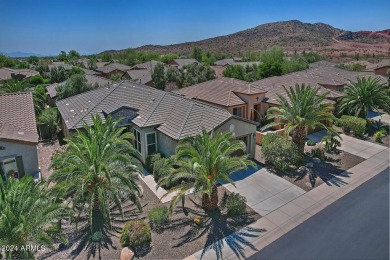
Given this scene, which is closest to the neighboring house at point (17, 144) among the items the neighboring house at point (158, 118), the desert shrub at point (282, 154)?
the neighboring house at point (158, 118)

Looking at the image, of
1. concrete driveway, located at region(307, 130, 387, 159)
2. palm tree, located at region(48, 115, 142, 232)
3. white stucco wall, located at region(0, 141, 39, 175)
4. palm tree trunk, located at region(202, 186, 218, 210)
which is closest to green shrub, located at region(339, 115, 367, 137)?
concrete driveway, located at region(307, 130, 387, 159)

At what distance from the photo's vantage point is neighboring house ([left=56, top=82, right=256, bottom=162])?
19094 millimetres

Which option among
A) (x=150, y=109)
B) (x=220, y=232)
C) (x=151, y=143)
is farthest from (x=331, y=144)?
(x=150, y=109)

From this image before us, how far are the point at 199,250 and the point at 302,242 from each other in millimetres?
4738

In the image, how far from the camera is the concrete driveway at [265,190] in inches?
598

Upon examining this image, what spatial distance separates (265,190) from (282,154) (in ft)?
12.9

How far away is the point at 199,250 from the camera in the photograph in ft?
38.7

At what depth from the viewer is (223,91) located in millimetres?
30031

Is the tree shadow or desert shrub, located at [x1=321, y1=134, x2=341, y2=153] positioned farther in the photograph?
desert shrub, located at [x1=321, y1=134, x2=341, y2=153]

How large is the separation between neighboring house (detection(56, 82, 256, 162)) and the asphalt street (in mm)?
8040

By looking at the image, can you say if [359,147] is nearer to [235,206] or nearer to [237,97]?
[237,97]

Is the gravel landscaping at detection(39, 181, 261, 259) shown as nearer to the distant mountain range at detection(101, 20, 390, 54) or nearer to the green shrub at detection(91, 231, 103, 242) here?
the green shrub at detection(91, 231, 103, 242)

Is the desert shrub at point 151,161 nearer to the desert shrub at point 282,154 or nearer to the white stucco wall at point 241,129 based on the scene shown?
the white stucco wall at point 241,129

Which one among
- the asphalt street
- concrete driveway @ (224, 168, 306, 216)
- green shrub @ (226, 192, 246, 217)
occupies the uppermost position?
green shrub @ (226, 192, 246, 217)
